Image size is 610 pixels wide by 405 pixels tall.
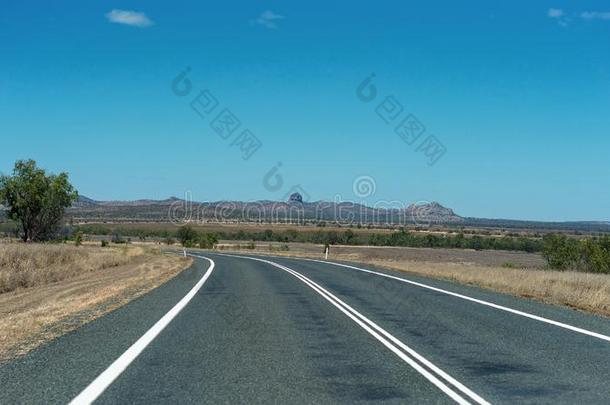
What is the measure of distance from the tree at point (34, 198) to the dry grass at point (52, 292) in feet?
68.2

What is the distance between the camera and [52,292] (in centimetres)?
2250

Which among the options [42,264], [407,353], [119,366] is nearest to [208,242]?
[42,264]

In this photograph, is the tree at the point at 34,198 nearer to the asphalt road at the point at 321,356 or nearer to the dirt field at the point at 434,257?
the dirt field at the point at 434,257

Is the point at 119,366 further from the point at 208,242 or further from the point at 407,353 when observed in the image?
the point at 208,242

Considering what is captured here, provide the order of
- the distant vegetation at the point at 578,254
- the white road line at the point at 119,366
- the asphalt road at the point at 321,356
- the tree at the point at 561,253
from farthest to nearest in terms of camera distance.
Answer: the tree at the point at 561,253 → the distant vegetation at the point at 578,254 → the asphalt road at the point at 321,356 → the white road line at the point at 119,366

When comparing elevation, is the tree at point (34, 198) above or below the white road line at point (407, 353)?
above

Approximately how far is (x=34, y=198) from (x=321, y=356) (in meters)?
60.3

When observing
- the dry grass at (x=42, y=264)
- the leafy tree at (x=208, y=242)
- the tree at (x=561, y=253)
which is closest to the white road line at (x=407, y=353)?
the dry grass at (x=42, y=264)

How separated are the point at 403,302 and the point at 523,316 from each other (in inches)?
136

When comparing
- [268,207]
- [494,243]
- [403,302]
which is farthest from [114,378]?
[268,207]

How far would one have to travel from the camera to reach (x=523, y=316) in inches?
563

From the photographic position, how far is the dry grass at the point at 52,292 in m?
11.5

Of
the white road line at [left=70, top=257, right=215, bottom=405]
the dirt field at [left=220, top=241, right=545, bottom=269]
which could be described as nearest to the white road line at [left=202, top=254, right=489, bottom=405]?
the white road line at [left=70, top=257, right=215, bottom=405]

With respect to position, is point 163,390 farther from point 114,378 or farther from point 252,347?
point 252,347
